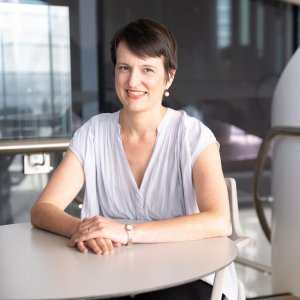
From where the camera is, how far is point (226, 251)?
117 centimetres

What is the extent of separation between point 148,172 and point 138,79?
0.37 metres

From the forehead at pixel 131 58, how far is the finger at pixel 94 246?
714 mm

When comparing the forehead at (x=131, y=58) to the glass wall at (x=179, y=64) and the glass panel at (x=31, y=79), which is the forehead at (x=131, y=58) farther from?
the glass panel at (x=31, y=79)

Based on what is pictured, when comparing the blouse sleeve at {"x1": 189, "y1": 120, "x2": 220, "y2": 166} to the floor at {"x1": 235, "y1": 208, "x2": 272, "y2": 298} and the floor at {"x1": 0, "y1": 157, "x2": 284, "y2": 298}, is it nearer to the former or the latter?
the floor at {"x1": 0, "y1": 157, "x2": 284, "y2": 298}

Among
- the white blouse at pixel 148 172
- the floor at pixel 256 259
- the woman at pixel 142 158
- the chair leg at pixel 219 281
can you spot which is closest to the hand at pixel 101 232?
the woman at pixel 142 158

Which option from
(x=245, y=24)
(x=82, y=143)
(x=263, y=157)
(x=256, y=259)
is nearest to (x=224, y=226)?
(x=82, y=143)

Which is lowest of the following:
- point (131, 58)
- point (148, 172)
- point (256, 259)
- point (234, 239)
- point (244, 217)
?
point (256, 259)

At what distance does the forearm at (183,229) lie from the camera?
1241mm

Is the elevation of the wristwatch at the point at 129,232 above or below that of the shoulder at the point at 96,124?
below

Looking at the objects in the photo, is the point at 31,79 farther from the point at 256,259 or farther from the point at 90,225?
the point at 256,259

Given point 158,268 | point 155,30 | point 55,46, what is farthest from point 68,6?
point 158,268

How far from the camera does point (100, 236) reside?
1211 mm

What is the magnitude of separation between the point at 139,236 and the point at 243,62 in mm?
3250

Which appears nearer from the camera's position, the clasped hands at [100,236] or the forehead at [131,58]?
the clasped hands at [100,236]
